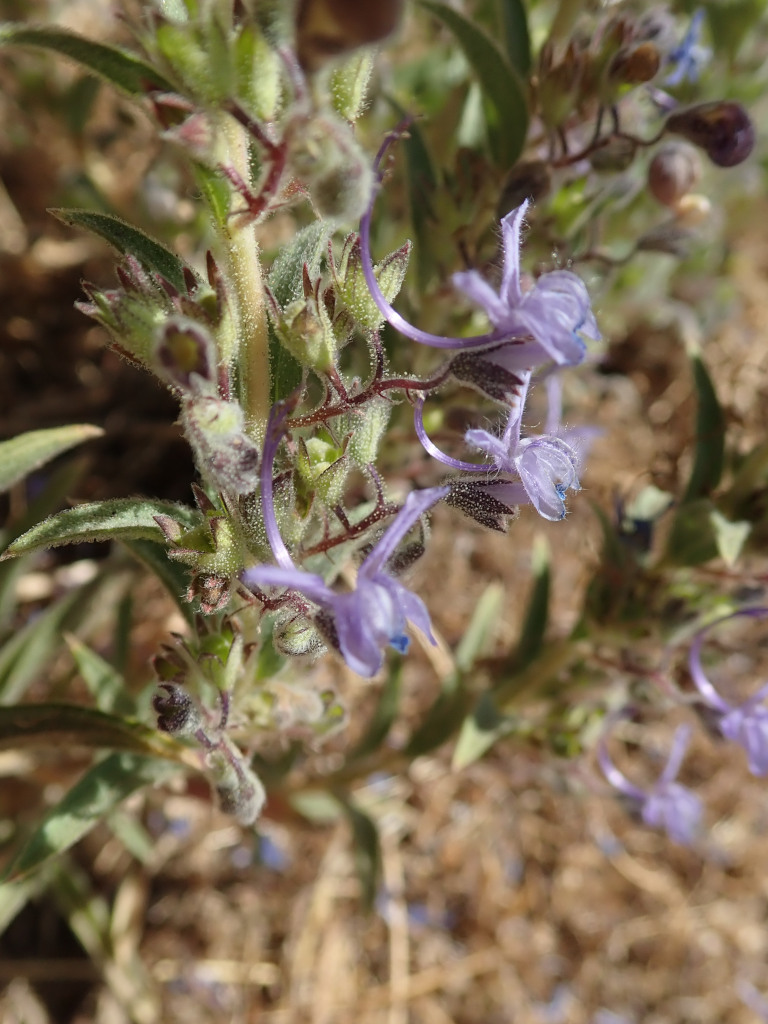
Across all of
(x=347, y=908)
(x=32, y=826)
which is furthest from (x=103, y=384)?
(x=347, y=908)

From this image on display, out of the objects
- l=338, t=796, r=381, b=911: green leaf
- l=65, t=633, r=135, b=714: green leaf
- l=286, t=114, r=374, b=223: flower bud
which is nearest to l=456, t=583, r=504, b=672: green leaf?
l=338, t=796, r=381, b=911: green leaf

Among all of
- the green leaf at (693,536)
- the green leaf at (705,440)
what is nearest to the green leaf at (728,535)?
the green leaf at (693,536)

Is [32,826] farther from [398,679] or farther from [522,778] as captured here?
[522,778]

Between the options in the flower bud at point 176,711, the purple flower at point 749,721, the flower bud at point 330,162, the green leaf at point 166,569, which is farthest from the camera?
the purple flower at point 749,721

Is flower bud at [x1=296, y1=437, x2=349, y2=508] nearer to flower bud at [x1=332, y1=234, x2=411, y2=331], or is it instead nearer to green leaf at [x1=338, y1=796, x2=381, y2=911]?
flower bud at [x1=332, y1=234, x2=411, y2=331]

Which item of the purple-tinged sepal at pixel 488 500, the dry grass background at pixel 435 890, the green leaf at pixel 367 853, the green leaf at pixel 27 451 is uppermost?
the purple-tinged sepal at pixel 488 500

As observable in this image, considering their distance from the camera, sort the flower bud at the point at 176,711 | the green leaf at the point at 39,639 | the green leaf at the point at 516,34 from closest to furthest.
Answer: the flower bud at the point at 176,711 < the green leaf at the point at 516,34 < the green leaf at the point at 39,639

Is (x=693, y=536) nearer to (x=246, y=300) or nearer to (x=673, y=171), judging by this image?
(x=673, y=171)

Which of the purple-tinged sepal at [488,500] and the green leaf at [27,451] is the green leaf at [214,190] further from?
the green leaf at [27,451]
